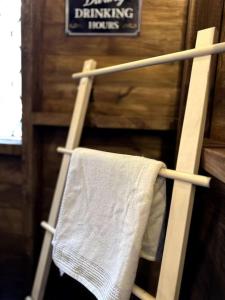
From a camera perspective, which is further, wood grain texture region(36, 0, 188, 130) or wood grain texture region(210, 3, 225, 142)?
wood grain texture region(36, 0, 188, 130)

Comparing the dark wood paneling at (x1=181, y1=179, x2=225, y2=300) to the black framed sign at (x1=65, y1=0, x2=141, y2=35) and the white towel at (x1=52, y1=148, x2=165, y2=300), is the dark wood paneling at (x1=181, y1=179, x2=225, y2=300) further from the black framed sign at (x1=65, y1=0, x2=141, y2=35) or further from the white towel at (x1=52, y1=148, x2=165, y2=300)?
the black framed sign at (x1=65, y1=0, x2=141, y2=35)

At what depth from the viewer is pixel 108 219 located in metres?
0.74

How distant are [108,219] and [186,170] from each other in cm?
28

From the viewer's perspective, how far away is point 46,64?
1068mm

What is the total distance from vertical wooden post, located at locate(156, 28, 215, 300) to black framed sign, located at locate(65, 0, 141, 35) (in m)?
0.44

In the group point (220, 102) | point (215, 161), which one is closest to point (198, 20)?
point (220, 102)

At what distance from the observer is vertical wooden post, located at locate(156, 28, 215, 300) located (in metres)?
0.60

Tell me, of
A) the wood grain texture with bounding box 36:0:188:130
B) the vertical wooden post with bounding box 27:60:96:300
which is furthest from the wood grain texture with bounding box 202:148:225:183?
the vertical wooden post with bounding box 27:60:96:300

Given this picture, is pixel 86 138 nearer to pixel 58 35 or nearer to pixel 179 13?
pixel 58 35

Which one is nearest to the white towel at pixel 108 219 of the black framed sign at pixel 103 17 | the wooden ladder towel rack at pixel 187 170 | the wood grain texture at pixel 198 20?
the wooden ladder towel rack at pixel 187 170

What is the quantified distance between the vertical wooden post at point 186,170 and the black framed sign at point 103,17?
0.44m

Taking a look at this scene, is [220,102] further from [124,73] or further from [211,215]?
[124,73]

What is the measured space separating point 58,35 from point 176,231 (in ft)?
2.88

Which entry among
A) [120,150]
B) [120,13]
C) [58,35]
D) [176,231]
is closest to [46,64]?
[58,35]
